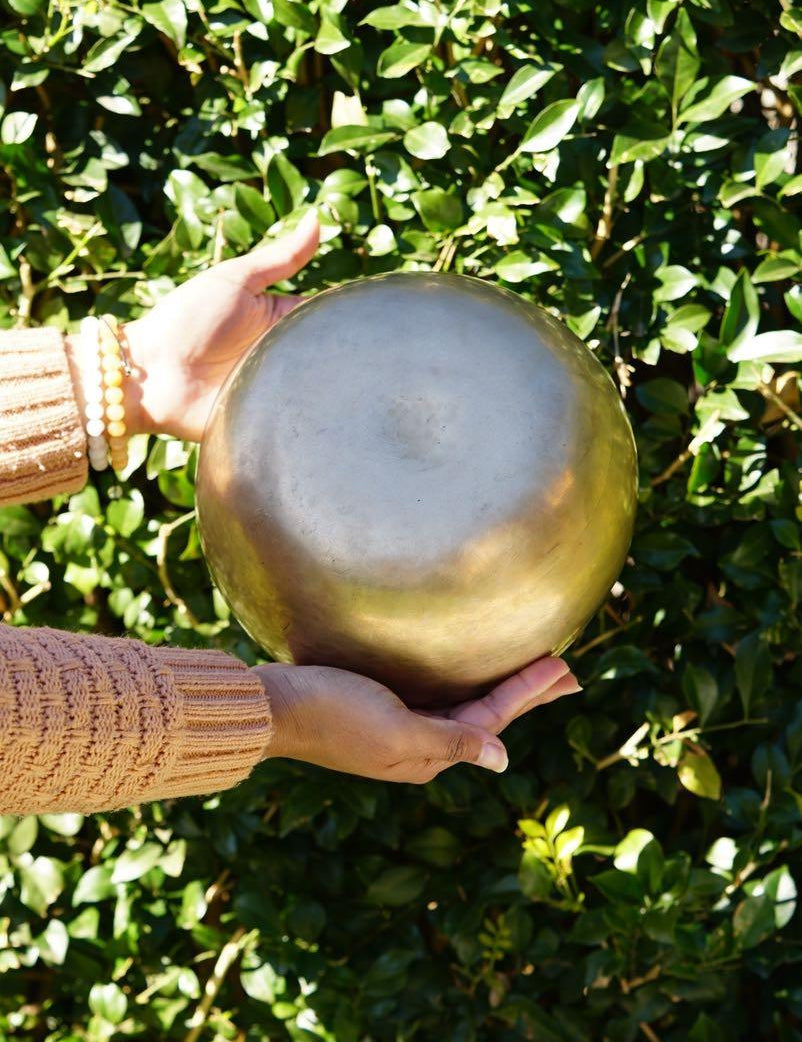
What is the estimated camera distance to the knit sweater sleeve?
1397 millimetres

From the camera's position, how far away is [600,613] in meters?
2.13

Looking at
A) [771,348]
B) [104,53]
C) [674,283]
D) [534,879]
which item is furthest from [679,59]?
[534,879]

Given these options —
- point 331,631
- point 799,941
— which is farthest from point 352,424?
point 799,941

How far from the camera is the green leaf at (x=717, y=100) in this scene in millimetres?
1861

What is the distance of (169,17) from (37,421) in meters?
0.69

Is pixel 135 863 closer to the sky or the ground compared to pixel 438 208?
closer to the ground

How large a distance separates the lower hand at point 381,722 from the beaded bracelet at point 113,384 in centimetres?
47

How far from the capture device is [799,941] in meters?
2.13

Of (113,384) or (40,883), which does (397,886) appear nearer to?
(40,883)

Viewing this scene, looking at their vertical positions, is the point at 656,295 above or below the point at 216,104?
below

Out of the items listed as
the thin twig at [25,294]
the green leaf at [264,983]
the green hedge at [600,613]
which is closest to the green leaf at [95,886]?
the green hedge at [600,613]

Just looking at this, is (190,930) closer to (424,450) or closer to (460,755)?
(460,755)

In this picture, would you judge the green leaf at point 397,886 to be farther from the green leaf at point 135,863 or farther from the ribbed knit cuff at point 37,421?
the ribbed knit cuff at point 37,421

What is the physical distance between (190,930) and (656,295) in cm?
144
